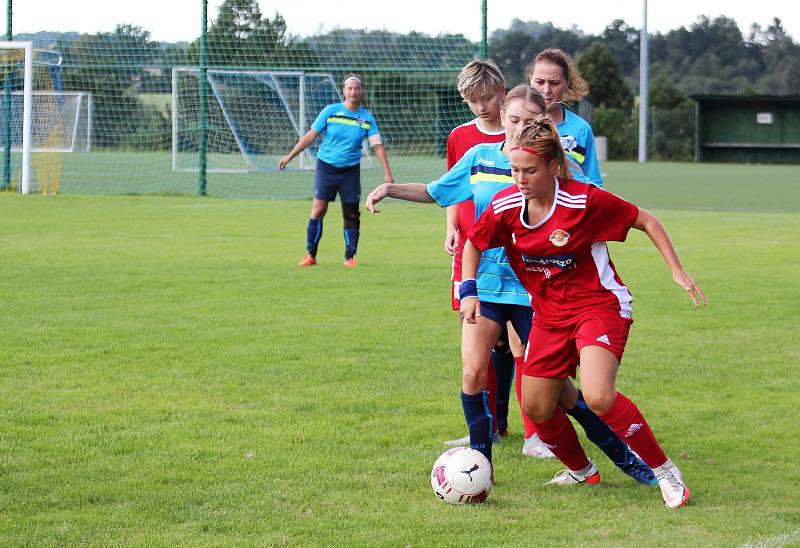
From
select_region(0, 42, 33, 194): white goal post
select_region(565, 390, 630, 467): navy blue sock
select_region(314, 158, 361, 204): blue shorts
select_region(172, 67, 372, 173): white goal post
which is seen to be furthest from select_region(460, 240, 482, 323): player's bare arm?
select_region(172, 67, 372, 173): white goal post

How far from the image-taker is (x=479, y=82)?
16.6ft

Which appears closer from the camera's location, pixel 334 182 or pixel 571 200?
pixel 571 200

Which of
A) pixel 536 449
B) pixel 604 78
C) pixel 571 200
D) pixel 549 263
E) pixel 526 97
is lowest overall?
pixel 536 449

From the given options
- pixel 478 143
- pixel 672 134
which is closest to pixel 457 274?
pixel 478 143

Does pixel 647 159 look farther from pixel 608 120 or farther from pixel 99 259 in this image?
pixel 99 259

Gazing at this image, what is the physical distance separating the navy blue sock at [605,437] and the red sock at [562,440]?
10cm

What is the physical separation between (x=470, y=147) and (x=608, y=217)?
1.15 metres

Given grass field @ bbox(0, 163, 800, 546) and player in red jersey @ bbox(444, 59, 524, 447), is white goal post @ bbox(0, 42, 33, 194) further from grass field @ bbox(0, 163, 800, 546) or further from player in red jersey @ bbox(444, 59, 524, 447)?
player in red jersey @ bbox(444, 59, 524, 447)

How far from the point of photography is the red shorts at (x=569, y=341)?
4.35 metres

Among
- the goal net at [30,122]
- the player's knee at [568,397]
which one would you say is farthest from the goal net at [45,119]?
the player's knee at [568,397]

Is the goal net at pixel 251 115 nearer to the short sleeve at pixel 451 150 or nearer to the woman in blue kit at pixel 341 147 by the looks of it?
the woman in blue kit at pixel 341 147

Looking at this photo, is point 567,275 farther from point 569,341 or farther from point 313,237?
point 313,237

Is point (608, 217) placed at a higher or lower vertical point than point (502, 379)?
higher

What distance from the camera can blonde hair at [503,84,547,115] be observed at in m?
4.65
